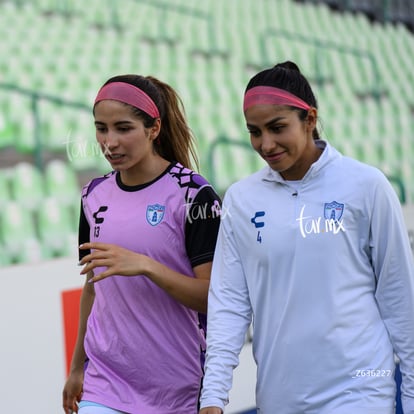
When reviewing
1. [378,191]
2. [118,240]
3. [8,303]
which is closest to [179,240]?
[118,240]

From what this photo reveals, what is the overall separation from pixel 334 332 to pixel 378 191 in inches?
13.2

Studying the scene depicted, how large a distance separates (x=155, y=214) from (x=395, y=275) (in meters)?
0.62

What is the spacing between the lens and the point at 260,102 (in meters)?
2.00

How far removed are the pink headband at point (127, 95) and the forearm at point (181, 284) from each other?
0.41m

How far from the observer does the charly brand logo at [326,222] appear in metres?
1.99

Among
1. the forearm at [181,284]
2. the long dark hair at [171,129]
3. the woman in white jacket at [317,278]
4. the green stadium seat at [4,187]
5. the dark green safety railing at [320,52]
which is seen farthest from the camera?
the dark green safety railing at [320,52]

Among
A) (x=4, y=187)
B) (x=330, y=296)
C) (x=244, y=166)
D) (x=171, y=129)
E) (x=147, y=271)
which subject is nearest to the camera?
(x=330, y=296)

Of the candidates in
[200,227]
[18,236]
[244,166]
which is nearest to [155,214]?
[200,227]

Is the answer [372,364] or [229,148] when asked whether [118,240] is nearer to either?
[372,364]

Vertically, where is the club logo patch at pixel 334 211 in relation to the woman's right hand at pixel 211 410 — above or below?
above

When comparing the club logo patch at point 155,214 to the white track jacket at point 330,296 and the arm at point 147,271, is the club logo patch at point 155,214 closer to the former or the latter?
the arm at point 147,271

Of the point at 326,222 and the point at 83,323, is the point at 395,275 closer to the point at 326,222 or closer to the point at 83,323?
the point at 326,222

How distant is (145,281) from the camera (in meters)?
2.22

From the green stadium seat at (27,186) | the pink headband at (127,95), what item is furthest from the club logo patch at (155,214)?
the green stadium seat at (27,186)
